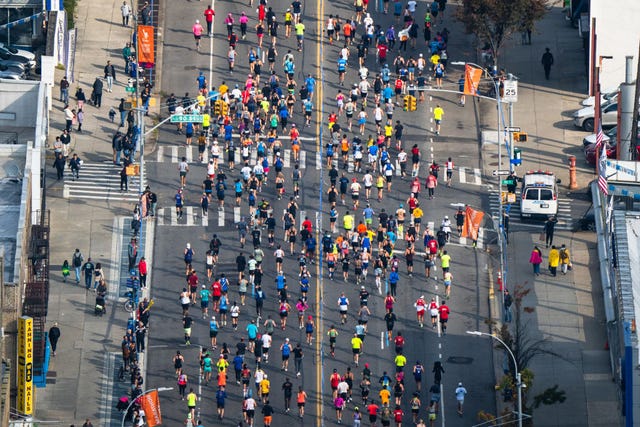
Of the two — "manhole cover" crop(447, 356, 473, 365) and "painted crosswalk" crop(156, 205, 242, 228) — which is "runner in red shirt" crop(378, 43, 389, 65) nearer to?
"painted crosswalk" crop(156, 205, 242, 228)

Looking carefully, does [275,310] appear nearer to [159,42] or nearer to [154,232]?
[154,232]

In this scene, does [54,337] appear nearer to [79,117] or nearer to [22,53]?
[79,117]

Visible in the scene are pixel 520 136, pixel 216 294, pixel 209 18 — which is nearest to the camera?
pixel 216 294

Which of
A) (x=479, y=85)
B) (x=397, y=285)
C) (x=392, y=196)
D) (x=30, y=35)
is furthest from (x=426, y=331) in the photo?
(x=30, y=35)

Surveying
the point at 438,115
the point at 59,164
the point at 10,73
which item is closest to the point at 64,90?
the point at 10,73

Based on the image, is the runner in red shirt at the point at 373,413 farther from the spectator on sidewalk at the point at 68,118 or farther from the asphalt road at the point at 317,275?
the spectator on sidewalk at the point at 68,118

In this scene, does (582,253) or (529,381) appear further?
(582,253)
